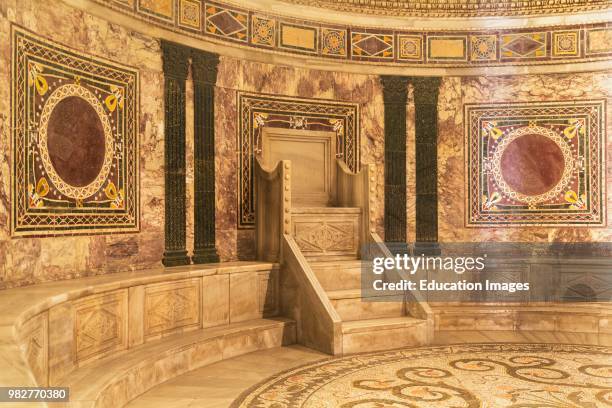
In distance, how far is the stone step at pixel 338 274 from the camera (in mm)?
6113

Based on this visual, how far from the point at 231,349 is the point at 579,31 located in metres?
5.56

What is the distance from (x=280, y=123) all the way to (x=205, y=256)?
1822mm

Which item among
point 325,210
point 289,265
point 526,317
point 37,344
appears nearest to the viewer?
point 37,344

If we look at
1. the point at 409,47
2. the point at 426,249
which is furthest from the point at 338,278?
the point at 409,47

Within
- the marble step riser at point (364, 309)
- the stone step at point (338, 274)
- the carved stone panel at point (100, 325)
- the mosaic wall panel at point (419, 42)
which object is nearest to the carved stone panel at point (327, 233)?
the stone step at point (338, 274)

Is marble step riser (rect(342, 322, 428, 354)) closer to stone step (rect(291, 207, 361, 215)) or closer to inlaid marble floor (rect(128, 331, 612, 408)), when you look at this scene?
inlaid marble floor (rect(128, 331, 612, 408))

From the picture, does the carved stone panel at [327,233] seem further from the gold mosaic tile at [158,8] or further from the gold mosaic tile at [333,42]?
the gold mosaic tile at [158,8]

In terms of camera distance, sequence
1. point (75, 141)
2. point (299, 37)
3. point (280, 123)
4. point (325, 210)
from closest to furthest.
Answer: point (75, 141) < point (325, 210) < point (280, 123) < point (299, 37)

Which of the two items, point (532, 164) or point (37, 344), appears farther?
point (532, 164)

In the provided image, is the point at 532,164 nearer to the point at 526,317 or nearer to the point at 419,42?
the point at 526,317

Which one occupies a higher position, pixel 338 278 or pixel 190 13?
pixel 190 13

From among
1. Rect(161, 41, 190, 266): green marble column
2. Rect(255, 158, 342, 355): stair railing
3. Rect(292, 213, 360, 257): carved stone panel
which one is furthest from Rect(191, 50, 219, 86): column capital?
Rect(292, 213, 360, 257): carved stone panel

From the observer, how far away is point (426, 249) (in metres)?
7.28

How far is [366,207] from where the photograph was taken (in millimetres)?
6582
